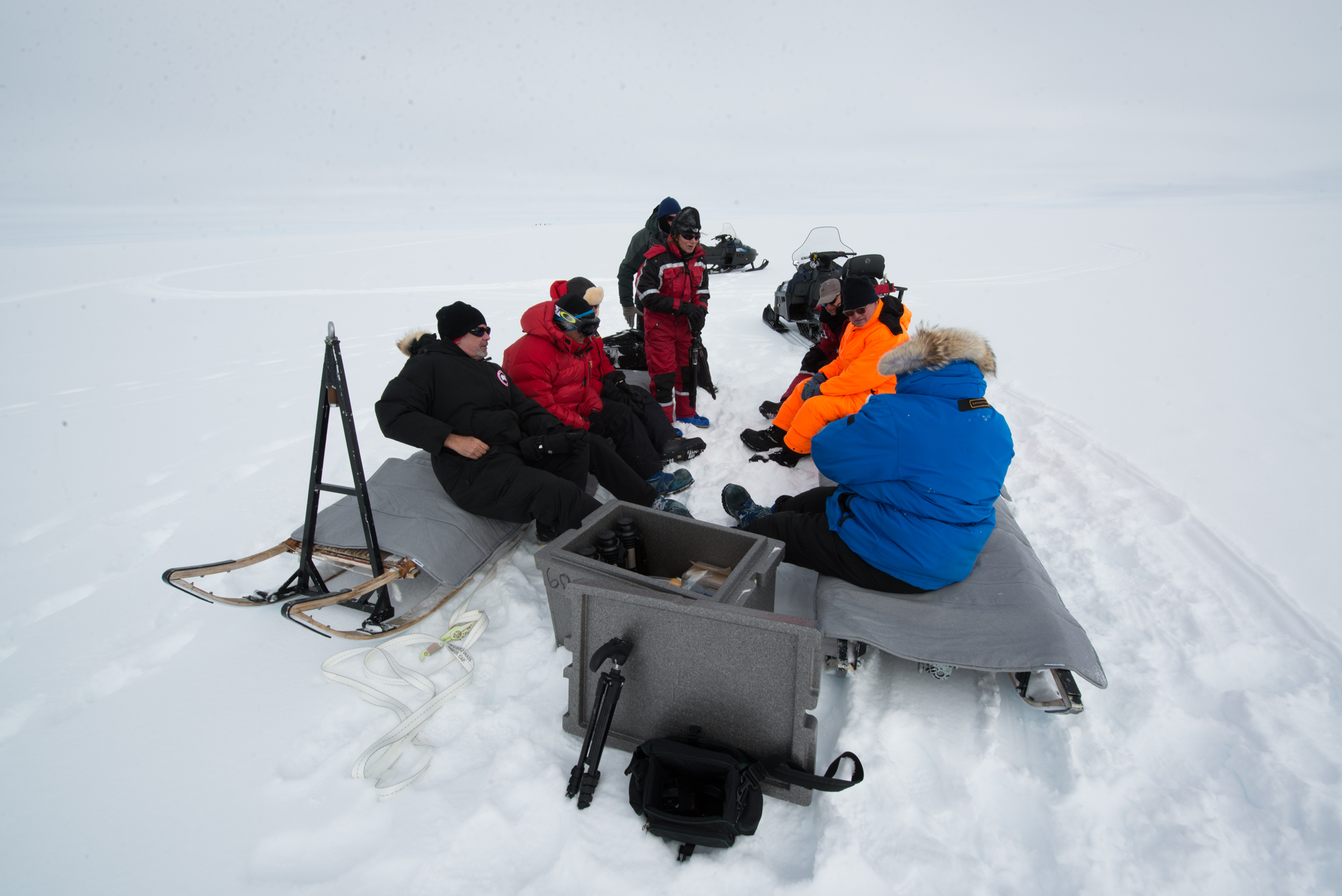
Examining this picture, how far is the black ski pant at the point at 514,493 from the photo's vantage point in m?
2.88

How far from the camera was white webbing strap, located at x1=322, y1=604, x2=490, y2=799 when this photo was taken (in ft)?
6.35

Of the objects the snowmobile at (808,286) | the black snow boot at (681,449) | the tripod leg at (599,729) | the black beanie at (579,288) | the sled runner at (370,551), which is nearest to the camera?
the tripod leg at (599,729)

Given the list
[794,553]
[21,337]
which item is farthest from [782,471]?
[21,337]

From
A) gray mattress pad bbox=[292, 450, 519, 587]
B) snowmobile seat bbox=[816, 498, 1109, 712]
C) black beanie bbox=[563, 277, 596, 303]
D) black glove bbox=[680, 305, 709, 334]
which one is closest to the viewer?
snowmobile seat bbox=[816, 498, 1109, 712]

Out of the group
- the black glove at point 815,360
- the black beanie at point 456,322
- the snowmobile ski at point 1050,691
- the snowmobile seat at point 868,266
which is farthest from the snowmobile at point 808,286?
the snowmobile ski at point 1050,691

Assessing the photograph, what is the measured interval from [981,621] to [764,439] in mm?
2327

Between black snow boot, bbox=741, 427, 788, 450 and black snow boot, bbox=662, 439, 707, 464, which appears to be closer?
black snow boot, bbox=662, 439, 707, 464

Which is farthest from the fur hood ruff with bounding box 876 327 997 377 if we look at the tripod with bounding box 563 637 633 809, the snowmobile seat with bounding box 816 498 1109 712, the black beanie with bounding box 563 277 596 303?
the black beanie with bounding box 563 277 596 303

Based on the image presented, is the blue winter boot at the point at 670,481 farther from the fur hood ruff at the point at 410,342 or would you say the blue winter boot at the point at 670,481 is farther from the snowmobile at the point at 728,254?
the snowmobile at the point at 728,254

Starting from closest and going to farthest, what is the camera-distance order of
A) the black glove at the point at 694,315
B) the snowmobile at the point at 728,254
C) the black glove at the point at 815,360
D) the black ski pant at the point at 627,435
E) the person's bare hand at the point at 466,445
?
the person's bare hand at the point at 466,445 < the black ski pant at the point at 627,435 < the black glove at the point at 694,315 < the black glove at the point at 815,360 < the snowmobile at the point at 728,254

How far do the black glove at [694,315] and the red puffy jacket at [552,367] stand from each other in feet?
3.07

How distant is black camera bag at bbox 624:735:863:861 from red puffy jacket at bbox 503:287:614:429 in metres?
2.22

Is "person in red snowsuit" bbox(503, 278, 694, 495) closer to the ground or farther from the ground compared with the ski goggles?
closer to the ground

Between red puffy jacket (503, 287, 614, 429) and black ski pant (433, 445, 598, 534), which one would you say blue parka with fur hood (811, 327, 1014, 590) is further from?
red puffy jacket (503, 287, 614, 429)
